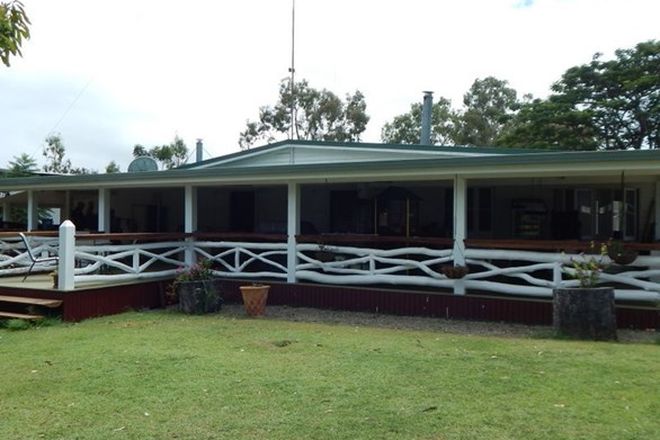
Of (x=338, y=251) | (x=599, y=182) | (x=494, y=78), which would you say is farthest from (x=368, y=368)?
(x=494, y=78)

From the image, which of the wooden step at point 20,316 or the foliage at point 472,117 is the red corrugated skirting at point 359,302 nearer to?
the wooden step at point 20,316

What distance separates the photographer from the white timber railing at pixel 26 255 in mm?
11070

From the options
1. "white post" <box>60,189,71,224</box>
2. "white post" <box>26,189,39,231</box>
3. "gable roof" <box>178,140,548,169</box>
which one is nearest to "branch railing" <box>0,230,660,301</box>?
"white post" <box>26,189,39,231</box>

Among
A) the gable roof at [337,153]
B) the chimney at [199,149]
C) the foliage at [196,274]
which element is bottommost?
the foliage at [196,274]

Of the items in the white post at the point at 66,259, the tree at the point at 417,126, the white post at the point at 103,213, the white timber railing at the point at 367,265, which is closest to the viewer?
the white post at the point at 66,259

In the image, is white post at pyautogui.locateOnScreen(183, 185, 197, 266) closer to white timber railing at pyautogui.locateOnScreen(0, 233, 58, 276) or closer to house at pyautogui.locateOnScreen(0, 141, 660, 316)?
house at pyautogui.locateOnScreen(0, 141, 660, 316)

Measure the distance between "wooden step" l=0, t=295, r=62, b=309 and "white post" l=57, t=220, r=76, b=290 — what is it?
234mm

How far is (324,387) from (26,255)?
8106mm

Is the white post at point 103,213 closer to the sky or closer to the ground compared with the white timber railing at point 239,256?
closer to the sky

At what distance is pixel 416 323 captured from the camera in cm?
861

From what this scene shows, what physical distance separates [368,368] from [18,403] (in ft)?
9.80

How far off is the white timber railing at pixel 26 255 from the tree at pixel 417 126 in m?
30.7

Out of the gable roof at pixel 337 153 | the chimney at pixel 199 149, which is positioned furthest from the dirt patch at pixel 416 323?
the chimney at pixel 199 149

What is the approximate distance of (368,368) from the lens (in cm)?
562
